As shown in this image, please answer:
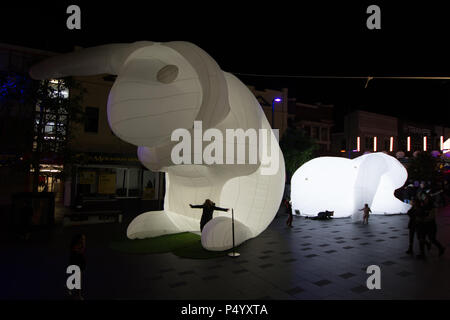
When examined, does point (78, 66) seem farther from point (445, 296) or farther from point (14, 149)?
point (14, 149)

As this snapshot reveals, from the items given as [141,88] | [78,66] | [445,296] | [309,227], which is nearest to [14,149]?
[78,66]

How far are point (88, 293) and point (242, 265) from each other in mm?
3281

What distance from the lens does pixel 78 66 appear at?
4969 mm

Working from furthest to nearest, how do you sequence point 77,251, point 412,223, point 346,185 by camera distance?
1. point 346,185
2. point 412,223
3. point 77,251

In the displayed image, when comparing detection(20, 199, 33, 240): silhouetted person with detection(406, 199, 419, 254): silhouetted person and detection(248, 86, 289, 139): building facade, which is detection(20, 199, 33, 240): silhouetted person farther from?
detection(248, 86, 289, 139): building facade

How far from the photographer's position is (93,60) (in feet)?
16.3

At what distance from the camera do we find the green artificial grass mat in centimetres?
740

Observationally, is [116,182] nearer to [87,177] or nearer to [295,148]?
[87,177]

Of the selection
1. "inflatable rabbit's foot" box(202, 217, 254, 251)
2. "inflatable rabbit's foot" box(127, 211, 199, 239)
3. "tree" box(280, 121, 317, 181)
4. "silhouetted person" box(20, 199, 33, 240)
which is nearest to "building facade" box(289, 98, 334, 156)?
"tree" box(280, 121, 317, 181)

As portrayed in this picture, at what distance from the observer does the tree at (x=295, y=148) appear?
73.4 feet

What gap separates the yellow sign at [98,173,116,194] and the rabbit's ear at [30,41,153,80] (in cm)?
1350

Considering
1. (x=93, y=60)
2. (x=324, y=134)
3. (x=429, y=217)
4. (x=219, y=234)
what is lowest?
(x=219, y=234)

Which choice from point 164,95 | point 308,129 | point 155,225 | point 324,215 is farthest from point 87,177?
point 308,129

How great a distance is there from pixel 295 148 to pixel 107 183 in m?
14.8
